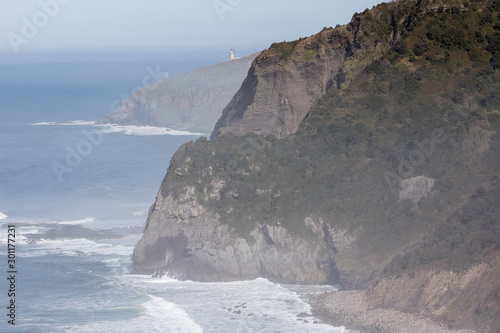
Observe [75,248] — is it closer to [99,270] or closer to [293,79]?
[99,270]

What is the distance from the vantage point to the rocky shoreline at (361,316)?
54438 millimetres

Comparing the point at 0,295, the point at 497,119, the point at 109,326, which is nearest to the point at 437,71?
the point at 497,119

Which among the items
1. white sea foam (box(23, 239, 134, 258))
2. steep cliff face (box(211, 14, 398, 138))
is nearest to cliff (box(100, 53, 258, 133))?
white sea foam (box(23, 239, 134, 258))

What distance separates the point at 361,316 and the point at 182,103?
123258mm

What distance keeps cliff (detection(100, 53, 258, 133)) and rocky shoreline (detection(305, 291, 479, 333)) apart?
364 ft

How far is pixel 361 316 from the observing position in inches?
2261

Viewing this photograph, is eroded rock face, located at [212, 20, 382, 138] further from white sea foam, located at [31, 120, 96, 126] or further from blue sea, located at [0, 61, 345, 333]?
white sea foam, located at [31, 120, 96, 126]

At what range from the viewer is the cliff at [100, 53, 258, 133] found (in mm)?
172875

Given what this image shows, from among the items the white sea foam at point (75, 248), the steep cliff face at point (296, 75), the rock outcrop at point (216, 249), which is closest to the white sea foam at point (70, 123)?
the white sea foam at point (75, 248)

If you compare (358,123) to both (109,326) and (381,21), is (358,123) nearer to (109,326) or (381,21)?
(381,21)

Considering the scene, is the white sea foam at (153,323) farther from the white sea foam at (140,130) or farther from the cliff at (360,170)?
the white sea foam at (140,130)

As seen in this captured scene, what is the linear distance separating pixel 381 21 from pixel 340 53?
496cm

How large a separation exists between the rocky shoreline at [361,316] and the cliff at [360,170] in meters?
1.01

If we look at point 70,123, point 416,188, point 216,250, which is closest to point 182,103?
point 70,123
